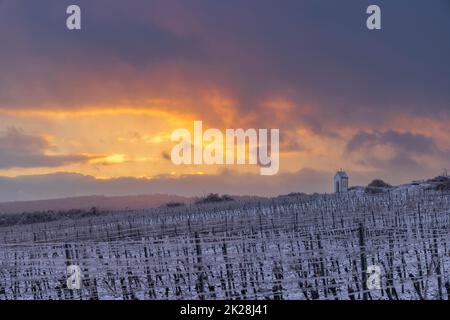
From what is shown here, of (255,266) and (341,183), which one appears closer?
(255,266)

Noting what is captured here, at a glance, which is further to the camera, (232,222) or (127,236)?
(127,236)

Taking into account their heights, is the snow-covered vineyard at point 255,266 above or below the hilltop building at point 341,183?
below

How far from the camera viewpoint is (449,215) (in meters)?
12.4

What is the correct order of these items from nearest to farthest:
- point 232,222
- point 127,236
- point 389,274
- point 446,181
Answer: point 389,274 → point 232,222 → point 127,236 → point 446,181

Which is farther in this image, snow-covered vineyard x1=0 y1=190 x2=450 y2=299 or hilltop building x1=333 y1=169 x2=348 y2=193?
hilltop building x1=333 y1=169 x2=348 y2=193

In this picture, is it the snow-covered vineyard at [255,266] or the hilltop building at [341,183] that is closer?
the snow-covered vineyard at [255,266]

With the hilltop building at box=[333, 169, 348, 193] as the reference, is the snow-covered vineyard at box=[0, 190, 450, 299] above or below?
below
